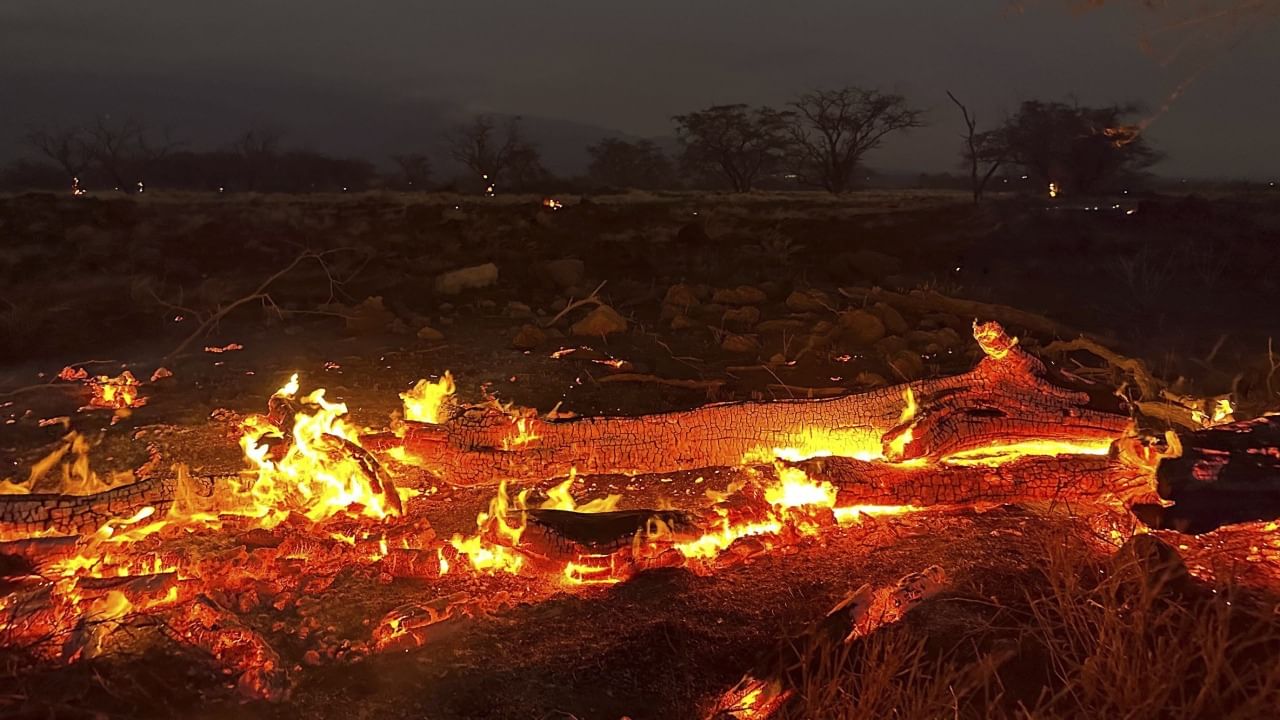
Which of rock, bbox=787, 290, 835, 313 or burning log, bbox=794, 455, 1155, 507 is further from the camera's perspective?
rock, bbox=787, 290, 835, 313

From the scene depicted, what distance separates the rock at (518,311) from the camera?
1001 centimetres

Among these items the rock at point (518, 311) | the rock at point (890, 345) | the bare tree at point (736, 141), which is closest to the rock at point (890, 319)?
the rock at point (890, 345)

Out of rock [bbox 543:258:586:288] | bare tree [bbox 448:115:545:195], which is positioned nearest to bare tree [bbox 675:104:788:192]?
bare tree [bbox 448:115:545:195]

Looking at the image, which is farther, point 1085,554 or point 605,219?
point 605,219

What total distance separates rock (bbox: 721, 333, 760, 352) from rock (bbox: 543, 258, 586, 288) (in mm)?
4599

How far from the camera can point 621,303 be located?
11.2m

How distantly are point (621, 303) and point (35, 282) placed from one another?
9999 millimetres

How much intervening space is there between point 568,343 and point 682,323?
1.63 metres

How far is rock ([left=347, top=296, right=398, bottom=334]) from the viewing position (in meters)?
9.04

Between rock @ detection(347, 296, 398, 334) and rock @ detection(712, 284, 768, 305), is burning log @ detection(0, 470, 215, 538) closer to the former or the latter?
rock @ detection(347, 296, 398, 334)

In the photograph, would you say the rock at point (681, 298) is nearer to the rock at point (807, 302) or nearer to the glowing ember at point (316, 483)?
the rock at point (807, 302)

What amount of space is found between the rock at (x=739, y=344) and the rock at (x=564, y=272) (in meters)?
4.60

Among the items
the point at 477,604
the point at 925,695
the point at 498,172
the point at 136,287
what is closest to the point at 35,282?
the point at 136,287

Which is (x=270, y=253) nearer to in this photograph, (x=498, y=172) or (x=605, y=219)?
(x=605, y=219)
